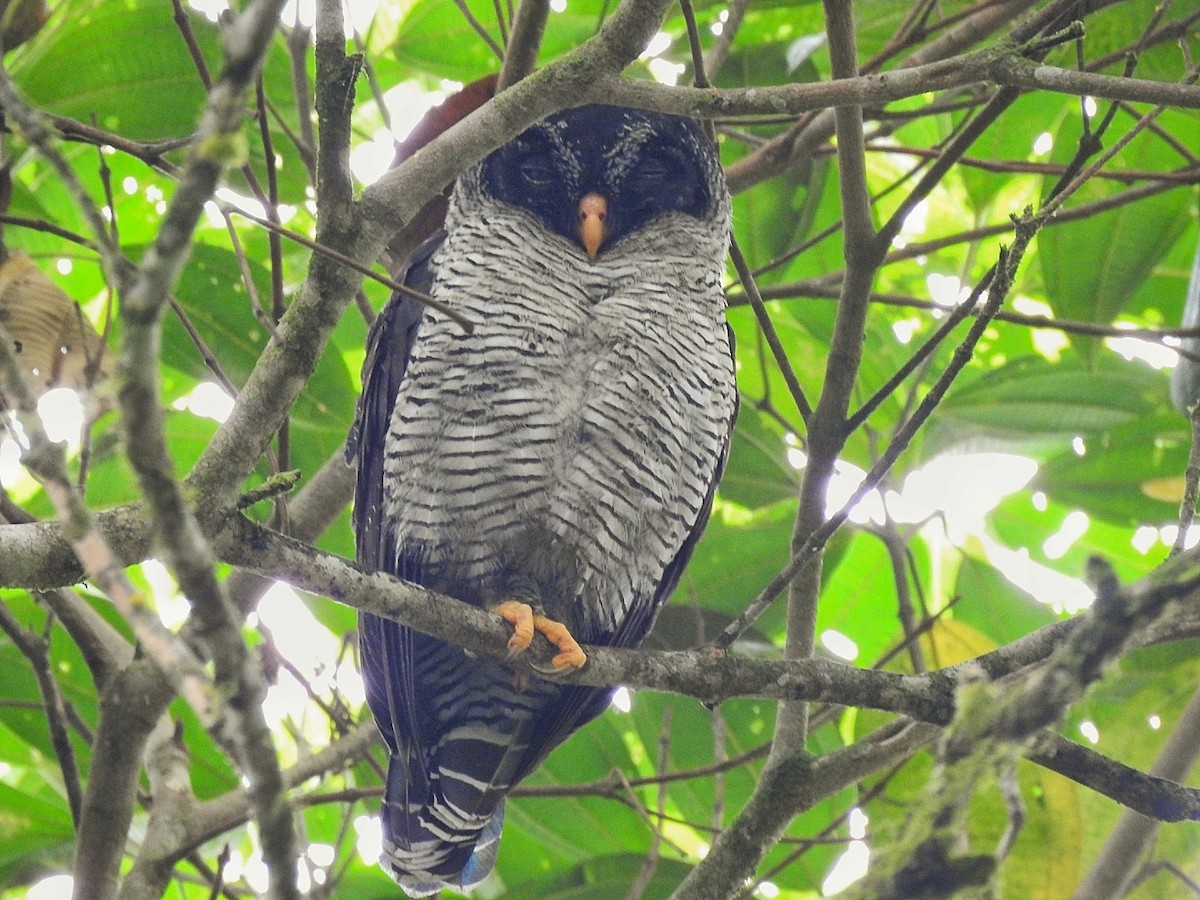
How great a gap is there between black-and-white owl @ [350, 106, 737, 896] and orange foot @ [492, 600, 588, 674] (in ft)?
0.09

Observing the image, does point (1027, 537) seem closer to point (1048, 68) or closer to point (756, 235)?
point (756, 235)

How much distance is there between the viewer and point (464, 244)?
3.46m

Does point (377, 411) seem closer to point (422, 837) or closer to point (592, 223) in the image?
point (592, 223)

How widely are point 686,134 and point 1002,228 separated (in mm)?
1009

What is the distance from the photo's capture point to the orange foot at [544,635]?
8.76 ft

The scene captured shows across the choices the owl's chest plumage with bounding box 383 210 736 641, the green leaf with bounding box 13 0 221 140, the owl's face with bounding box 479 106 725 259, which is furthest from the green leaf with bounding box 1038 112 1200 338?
the green leaf with bounding box 13 0 221 140

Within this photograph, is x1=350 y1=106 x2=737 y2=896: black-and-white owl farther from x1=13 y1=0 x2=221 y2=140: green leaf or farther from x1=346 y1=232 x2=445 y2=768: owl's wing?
x1=13 y1=0 x2=221 y2=140: green leaf

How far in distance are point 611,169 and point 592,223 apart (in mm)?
312

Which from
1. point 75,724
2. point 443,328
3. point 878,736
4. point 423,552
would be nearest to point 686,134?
point 443,328

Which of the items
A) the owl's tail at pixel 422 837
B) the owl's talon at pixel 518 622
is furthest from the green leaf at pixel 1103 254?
the owl's tail at pixel 422 837

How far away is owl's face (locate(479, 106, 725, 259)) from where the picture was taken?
3816 mm

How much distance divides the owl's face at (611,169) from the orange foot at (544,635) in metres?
1.40

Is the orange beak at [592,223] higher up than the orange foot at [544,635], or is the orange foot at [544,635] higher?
the orange beak at [592,223]

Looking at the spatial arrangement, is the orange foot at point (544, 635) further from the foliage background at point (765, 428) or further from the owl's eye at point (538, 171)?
the owl's eye at point (538, 171)
